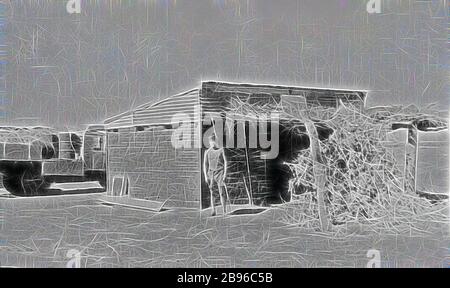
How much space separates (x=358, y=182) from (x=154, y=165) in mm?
2536

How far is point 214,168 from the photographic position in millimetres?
5145

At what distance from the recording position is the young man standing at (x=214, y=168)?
5.14 metres

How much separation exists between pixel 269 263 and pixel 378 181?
1.65 m

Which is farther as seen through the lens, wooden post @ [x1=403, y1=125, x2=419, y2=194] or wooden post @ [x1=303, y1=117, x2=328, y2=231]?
wooden post @ [x1=403, y1=125, x2=419, y2=194]

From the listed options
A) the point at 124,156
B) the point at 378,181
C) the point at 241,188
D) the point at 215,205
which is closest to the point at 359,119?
the point at 378,181

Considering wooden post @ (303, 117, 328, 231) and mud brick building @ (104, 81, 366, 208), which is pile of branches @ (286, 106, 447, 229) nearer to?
wooden post @ (303, 117, 328, 231)

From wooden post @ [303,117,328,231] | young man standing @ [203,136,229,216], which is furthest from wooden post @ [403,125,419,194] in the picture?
young man standing @ [203,136,229,216]

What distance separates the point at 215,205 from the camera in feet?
16.9

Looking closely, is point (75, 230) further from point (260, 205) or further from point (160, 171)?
point (260, 205)

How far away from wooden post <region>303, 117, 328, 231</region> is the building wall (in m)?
1.34

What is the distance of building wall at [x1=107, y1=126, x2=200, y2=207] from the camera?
5258mm

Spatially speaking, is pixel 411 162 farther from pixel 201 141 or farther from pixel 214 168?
pixel 201 141

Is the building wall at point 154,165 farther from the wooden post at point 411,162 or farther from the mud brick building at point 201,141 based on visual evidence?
the wooden post at point 411,162

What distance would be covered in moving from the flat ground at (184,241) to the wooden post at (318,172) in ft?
0.68
